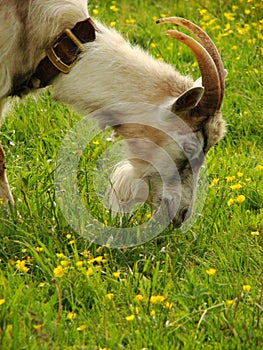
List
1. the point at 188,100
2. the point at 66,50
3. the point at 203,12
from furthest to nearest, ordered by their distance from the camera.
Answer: the point at 203,12
the point at 66,50
the point at 188,100

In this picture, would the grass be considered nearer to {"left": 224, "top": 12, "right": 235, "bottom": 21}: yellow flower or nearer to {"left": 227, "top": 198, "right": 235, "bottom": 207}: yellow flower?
{"left": 227, "top": 198, "right": 235, "bottom": 207}: yellow flower

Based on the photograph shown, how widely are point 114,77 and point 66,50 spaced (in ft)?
0.93

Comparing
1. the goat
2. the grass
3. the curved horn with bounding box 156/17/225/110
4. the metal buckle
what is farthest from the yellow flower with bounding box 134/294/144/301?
the metal buckle

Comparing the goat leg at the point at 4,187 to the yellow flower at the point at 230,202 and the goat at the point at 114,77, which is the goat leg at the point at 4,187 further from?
the yellow flower at the point at 230,202

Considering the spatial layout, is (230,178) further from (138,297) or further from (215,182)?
(138,297)

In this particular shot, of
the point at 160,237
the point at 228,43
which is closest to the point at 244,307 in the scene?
the point at 160,237

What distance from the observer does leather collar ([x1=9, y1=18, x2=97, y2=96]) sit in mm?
4586

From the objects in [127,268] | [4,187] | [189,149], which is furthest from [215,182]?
[4,187]

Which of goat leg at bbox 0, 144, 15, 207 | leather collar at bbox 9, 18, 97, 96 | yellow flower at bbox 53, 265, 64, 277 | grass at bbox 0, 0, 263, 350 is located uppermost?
leather collar at bbox 9, 18, 97, 96

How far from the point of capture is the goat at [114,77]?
14.9ft

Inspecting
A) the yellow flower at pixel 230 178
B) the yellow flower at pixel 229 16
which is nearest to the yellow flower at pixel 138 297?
the yellow flower at pixel 230 178

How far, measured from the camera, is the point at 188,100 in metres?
4.49

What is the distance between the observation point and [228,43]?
760 cm

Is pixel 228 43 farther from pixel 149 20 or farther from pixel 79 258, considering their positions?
pixel 79 258
